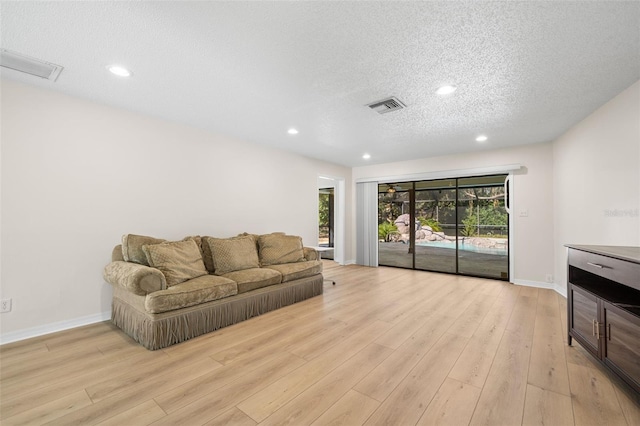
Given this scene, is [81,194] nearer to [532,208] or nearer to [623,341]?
[623,341]

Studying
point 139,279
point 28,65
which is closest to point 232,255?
point 139,279

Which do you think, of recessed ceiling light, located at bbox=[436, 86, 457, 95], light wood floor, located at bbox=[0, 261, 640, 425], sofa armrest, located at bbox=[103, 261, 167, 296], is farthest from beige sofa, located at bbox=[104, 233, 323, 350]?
recessed ceiling light, located at bbox=[436, 86, 457, 95]

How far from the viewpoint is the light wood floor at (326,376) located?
155 centimetres

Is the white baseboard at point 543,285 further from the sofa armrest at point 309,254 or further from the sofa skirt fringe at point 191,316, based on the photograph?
the sofa skirt fringe at point 191,316

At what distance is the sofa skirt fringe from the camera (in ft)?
7.75

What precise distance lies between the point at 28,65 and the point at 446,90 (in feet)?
12.0

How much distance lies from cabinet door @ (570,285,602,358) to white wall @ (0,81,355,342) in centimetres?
408

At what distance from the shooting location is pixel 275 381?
1869mm

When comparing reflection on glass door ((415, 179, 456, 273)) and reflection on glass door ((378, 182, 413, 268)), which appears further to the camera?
reflection on glass door ((378, 182, 413, 268))

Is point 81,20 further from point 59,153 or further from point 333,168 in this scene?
point 333,168

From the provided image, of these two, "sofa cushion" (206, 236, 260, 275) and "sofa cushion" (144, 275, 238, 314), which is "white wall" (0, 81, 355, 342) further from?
"sofa cushion" (144, 275, 238, 314)

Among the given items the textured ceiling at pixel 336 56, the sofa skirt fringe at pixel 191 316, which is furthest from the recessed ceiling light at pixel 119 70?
the sofa skirt fringe at pixel 191 316

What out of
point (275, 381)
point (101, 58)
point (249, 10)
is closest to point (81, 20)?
point (101, 58)

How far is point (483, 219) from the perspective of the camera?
5.50 metres
